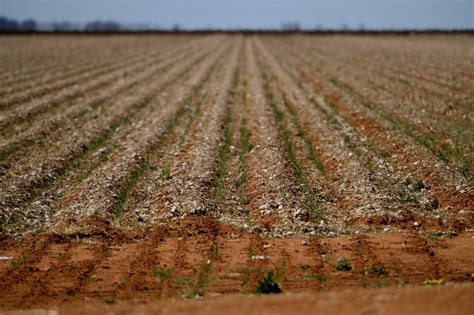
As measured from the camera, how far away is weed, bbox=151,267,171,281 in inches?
416

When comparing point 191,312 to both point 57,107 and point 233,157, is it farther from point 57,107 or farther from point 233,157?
point 57,107

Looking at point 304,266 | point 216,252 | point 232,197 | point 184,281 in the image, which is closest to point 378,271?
point 304,266

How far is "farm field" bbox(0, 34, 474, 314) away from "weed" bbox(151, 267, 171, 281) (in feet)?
0.13

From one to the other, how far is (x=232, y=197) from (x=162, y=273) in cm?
460

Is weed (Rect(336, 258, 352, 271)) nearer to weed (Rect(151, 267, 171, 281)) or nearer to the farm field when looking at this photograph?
the farm field

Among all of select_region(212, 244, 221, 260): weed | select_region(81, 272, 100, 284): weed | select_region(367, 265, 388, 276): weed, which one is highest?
select_region(367, 265, 388, 276): weed

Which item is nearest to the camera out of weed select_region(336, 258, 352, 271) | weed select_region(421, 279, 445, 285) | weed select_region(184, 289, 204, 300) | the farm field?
weed select_region(184, 289, 204, 300)

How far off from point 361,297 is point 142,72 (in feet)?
117

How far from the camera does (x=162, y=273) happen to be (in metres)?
10.7

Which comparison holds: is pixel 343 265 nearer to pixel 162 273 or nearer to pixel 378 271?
pixel 378 271

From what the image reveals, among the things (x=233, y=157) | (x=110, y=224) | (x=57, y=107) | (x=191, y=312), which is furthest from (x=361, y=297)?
(x=57, y=107)

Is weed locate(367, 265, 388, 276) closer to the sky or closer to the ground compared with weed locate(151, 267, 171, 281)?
closer to the sky

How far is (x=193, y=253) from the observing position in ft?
38.3

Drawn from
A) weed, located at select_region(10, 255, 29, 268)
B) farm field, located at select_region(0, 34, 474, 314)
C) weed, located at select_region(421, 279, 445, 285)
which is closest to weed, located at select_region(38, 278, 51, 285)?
farm field, located at select_region(0, 34, 474, 314)
